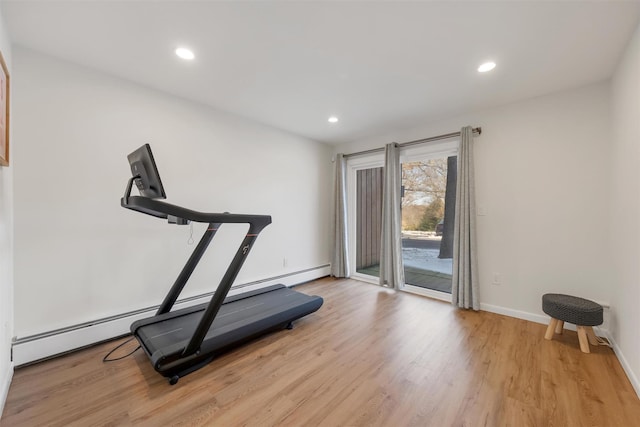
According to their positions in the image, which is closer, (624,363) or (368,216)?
(624,363)

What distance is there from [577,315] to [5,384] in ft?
13.8

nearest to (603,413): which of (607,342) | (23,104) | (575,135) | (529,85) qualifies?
(607,342)

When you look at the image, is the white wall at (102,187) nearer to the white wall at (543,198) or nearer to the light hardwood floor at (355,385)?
the light hardwood floor at (355,385)

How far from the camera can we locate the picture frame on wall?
4.94 ft

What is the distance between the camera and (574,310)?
7.13 ft

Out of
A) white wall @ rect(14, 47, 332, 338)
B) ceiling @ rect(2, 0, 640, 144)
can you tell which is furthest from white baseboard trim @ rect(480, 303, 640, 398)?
white wall @ rect(14, 47, 332, 338)

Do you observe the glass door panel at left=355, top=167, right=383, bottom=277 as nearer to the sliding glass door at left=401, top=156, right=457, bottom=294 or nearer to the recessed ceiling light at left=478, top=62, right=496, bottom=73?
the sliding glass door at left=401, top=156, right=457, bottom=294

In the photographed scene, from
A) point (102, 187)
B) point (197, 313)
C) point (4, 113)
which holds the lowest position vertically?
A: point (197, 313)

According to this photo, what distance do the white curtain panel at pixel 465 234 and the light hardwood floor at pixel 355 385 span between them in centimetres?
59

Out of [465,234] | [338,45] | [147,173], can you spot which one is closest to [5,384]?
[147,173]

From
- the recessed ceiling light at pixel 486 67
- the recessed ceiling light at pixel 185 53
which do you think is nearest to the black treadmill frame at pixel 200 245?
the recessed ceiling light at pixel 185 53

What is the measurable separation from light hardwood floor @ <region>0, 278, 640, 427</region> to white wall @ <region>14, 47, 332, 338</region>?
534 millimetres

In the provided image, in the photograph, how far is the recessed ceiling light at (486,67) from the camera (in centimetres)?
215

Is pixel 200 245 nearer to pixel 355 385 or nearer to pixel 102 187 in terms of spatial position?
pixel 102 187
